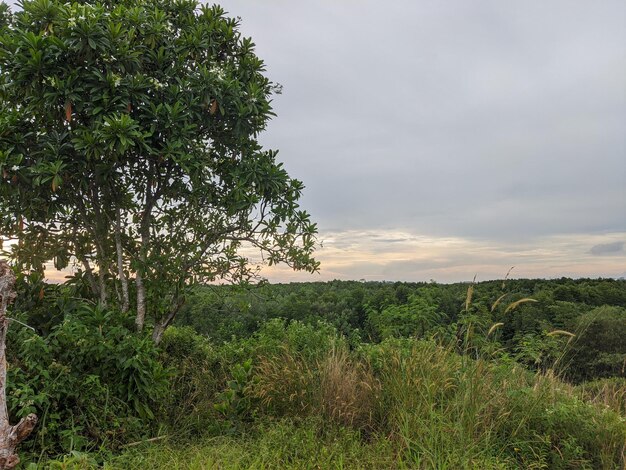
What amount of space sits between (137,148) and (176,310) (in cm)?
228

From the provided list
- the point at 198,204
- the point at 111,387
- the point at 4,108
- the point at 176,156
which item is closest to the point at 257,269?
the point at 198,204

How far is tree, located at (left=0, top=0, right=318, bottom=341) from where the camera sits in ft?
17.3

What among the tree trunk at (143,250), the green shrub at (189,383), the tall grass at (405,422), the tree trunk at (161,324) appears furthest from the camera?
the tree trunk at (161,324)

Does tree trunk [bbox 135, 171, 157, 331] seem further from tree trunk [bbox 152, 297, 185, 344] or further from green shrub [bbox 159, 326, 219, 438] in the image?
green shrub [bbox 159, 326, 219, 438]

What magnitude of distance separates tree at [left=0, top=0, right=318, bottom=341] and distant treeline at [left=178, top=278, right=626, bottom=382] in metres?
0.90

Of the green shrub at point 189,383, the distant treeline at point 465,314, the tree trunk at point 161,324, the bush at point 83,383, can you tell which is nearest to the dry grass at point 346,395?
the distant treeline at point 465,314

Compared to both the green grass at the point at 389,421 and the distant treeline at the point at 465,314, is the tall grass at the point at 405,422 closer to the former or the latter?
the green grass at the point at 389,421

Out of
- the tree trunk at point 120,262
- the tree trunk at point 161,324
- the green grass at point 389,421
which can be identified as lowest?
the green grass at point 389,421

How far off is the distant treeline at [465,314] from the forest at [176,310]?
0.16 meters

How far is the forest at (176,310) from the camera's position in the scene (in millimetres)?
4672

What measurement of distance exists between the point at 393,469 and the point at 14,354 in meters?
4.37

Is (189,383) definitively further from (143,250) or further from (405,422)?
(405,422)

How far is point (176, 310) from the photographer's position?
255 inches

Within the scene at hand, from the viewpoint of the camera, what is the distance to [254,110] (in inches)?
238
